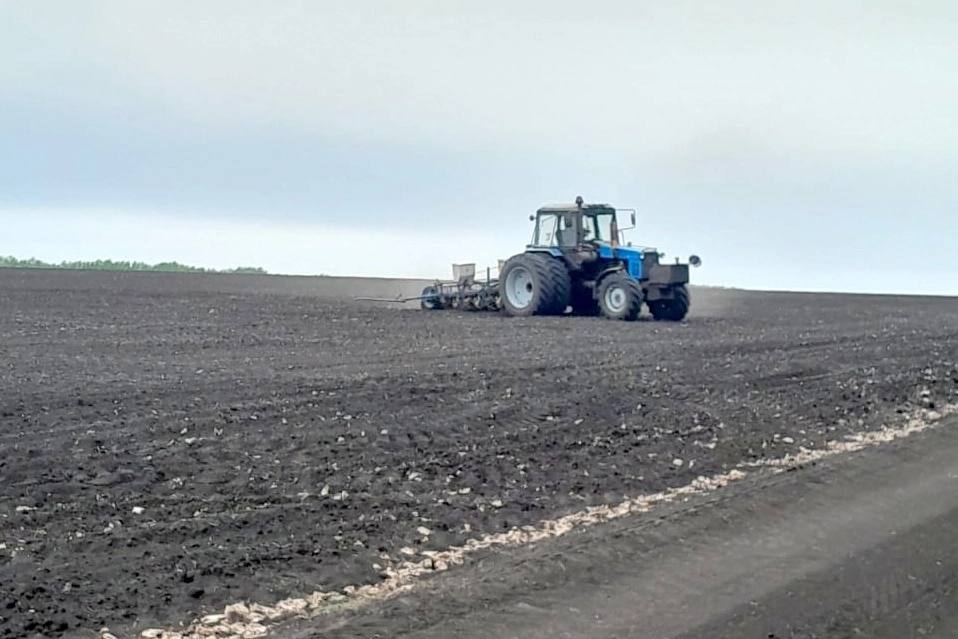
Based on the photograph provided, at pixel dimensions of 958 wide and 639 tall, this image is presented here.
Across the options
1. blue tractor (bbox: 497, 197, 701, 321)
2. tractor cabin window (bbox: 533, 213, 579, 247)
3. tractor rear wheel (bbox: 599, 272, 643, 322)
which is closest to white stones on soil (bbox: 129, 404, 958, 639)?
tractor rear wheel (bbox: 599, 272, 643, 322)

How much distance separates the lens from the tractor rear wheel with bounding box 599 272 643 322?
89.0 ft

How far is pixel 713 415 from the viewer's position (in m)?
13.8

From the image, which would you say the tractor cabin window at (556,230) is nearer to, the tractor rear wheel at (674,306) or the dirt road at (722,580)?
the tractor rear wheel at (674,306)

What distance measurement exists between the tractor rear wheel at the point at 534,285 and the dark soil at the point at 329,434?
4.76 m

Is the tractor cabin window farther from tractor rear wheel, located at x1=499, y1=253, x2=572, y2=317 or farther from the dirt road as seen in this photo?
the dirt road

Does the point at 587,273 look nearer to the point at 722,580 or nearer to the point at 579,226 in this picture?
the point at 579,226

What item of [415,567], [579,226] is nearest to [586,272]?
[579,226]

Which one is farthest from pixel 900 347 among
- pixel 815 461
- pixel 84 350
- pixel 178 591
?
pixel 178 591

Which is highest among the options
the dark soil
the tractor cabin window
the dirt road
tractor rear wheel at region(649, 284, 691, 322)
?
the tractor cabin window

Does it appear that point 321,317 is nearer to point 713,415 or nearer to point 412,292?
point 713,415

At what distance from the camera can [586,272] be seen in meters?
28.8

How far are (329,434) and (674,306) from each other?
18.2 m

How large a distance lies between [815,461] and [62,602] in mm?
7060

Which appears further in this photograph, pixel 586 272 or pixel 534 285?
pixel 586 272
